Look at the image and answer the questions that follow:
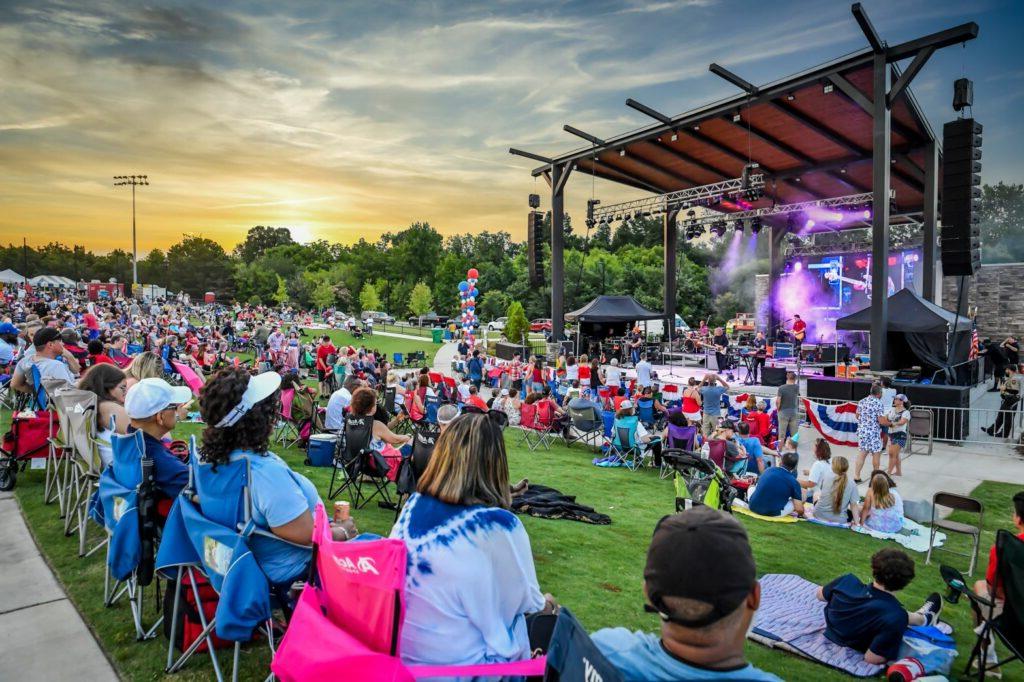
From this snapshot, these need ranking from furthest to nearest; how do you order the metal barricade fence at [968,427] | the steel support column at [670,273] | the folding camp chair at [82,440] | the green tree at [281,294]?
the green tree at [281,294], the steel support column at [670,273], the metal barricade fence at [968,427], the folding camp chair at [82,440]

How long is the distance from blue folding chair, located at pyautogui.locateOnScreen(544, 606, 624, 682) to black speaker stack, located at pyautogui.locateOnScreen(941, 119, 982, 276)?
14955mm

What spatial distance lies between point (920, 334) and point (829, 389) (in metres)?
3.18

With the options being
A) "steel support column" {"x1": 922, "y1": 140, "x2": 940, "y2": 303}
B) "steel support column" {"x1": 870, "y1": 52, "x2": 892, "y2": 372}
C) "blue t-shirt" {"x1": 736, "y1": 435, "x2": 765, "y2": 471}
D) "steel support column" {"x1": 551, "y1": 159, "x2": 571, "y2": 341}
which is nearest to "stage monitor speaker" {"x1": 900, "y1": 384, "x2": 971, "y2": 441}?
"steel support column" {"x1": 870, "y1": 52, "x2": 892, "y2": 372}

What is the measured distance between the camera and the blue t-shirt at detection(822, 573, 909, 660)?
3621 millimetres

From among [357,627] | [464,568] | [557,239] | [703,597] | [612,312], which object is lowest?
[357,627]

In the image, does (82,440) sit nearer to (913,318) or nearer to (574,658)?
(574,658)

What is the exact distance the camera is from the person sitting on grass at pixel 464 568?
6.22ft

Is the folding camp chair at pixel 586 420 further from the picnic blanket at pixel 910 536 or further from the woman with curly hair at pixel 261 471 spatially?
the woman with curly hair at pixel 261 471

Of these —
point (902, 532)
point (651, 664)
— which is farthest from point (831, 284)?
point (651, 664)

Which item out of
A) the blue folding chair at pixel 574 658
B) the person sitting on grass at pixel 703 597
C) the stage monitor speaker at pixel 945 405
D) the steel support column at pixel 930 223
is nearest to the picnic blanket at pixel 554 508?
the blue folding chair at pixel 574 658

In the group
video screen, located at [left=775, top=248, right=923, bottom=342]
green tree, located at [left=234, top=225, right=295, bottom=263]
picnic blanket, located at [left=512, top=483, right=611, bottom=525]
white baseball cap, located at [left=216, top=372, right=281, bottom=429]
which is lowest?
picnic blanket, located at [left=512, top=483, right=611, bottom=525]

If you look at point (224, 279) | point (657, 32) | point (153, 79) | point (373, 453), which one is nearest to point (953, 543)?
point (373, 453)

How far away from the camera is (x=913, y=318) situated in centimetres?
1459

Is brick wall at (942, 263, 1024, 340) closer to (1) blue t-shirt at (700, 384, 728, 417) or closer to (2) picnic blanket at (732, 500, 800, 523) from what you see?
(1) blue t-shirt at (700, 384, 728, 417)
